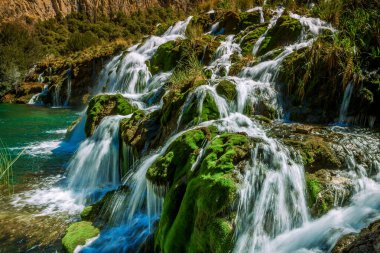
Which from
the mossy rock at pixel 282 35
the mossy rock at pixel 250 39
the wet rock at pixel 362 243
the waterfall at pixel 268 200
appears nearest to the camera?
the wet rock at pixel 362 243

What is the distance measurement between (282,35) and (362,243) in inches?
338

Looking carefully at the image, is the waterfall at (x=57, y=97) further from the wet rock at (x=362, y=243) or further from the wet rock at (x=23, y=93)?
the wet rock at (x=362, y=243)

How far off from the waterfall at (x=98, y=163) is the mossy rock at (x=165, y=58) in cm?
536

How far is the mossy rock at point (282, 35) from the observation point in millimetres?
10195

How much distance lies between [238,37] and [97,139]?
Result: 6730 mm

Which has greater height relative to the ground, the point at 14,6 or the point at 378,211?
the point at 14,6

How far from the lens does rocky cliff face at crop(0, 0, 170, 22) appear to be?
3829 centimetres

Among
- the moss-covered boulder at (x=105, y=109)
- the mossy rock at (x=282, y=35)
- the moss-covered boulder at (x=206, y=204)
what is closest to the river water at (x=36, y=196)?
the moss-covered boulder at (x=105, y=109)

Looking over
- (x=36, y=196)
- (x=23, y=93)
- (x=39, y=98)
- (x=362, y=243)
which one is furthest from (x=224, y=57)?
(x=23, y=93)

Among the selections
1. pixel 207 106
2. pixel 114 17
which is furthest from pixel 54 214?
pixel 114 17

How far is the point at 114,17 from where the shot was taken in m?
41.9

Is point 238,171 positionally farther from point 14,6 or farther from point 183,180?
point 14,6

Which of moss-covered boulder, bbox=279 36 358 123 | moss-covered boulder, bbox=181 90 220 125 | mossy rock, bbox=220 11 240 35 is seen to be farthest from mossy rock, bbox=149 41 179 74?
moss-covered boulder, bbox=181 90 220 125

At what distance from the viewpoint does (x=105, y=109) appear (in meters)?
9.50
